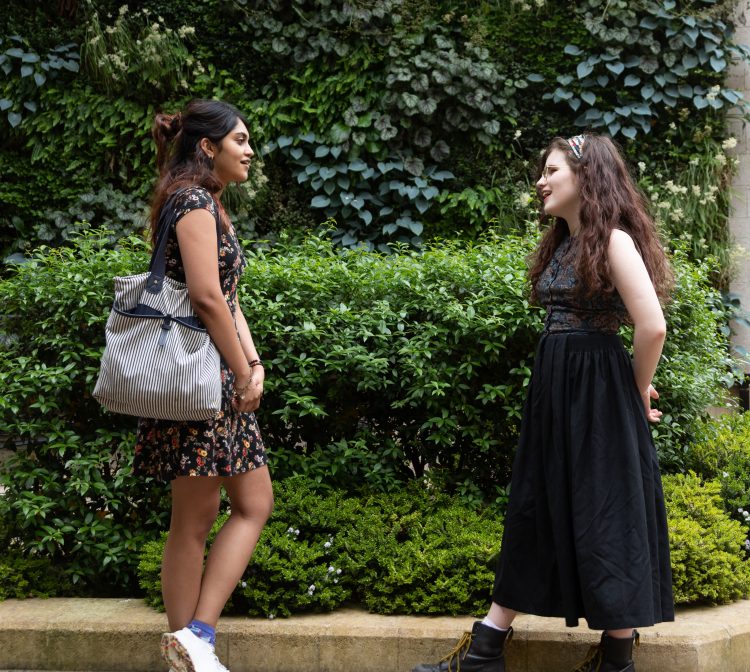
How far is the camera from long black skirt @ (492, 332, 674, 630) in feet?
9.78

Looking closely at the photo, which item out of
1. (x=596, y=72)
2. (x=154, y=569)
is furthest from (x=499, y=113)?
(x=154, y=569)

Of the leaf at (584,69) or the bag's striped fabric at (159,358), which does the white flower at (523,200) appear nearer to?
the leaf at (584,69)

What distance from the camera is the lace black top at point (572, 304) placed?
3086mm

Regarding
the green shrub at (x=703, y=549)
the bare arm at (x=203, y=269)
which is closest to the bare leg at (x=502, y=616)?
the green shrub at (x=703, y=549)

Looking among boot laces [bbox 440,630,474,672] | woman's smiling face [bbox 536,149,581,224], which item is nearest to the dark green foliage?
boot laces [bbox 440,630,474,672]

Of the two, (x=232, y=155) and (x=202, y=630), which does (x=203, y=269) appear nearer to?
(x=232, y=155)

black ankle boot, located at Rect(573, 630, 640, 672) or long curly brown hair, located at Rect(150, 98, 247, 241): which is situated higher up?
long curly brown hair, located at Rect(150, 98, 247, 241)

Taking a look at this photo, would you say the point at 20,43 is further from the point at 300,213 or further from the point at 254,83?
the point at 300,213

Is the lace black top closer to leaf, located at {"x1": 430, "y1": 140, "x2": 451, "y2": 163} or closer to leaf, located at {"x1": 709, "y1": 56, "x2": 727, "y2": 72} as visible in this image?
leaf, located at {"x1": 430, "y1": 140, "x2": 451, "y2": 163}

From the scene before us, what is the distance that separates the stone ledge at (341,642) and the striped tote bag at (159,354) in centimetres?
123

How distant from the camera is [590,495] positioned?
3.01 m

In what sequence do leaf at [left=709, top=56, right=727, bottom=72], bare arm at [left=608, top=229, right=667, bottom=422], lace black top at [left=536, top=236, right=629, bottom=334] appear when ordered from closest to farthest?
bare arm at [left=608, top=229, right=667, bottom=422] < lace black top at [left=536, top=236, right=629, bottom=334] < leaf at [left=709, top=56, right=727, bottom=72]

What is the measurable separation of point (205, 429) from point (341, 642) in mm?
1166

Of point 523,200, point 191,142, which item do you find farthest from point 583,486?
point 523,200
